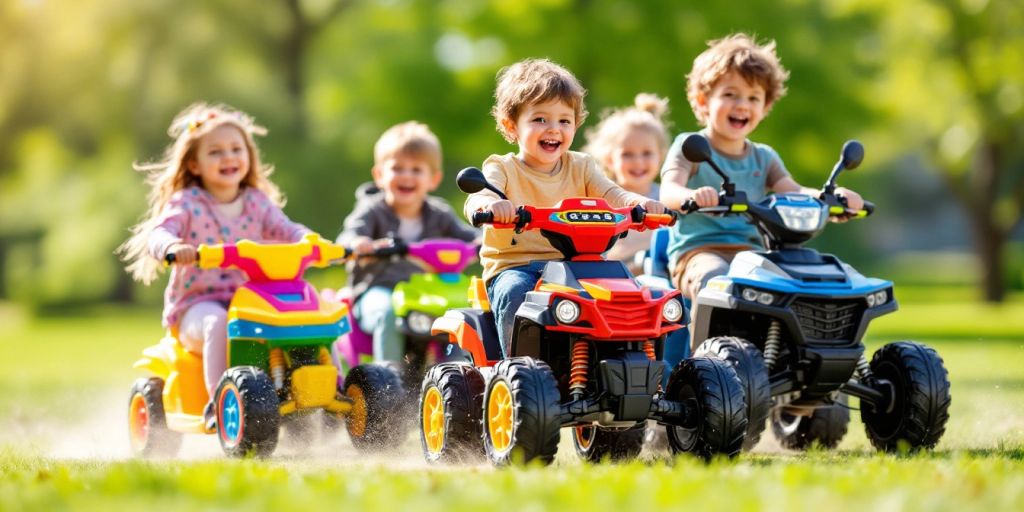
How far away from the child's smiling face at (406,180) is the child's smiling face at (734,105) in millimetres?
2438

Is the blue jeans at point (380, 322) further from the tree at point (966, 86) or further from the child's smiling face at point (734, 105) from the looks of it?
the tree at point (966, 86)

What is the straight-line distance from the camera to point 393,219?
9.59 m

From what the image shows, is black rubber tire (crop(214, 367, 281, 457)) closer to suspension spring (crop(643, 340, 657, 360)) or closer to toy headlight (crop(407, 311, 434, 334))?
toy headlight (crop(407, 311, 434, 334))

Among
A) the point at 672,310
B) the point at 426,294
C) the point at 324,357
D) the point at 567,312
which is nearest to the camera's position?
the point at 567,312

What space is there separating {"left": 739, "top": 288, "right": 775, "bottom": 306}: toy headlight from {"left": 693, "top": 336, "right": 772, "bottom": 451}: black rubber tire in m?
0.22

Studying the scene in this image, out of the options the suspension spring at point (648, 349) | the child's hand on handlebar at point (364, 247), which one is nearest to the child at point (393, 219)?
the child's hand on handlebar at point (364, 247)

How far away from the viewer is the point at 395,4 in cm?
2681

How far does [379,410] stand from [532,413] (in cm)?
195

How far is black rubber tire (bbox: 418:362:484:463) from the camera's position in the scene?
20.8 feet

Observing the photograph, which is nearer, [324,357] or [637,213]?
[637,213]

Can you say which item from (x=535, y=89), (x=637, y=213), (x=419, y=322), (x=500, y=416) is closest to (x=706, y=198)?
(x=637, y=213)

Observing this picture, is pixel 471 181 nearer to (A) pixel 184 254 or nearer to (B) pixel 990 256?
(A) pixel 184 254

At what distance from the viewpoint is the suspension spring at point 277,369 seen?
7.54 metres

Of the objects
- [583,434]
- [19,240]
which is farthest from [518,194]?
[19,240]
